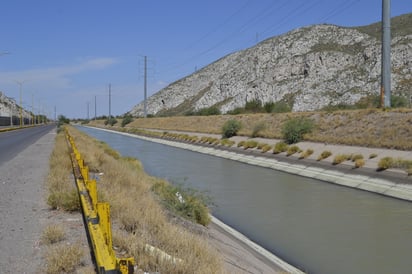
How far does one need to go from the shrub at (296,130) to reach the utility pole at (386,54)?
6.44 meters

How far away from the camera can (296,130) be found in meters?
37.6

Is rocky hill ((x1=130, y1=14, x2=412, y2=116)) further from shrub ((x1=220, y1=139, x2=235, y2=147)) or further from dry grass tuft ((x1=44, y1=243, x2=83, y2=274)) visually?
dry grass tuft ((x1=44, y1=243, x2=83, y2=274))

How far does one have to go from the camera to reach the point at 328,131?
36.9 metres

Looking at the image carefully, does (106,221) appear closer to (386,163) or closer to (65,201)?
(65,201)

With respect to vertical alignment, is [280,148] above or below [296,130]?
below

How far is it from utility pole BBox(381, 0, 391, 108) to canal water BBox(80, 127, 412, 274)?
1147 cm

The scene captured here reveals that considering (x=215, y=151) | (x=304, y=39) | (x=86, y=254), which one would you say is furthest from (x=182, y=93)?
(x=86, y=254)

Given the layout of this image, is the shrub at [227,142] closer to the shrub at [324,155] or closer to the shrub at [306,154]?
the shrub at [306,154]

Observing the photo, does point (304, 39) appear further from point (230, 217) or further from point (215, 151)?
point (230, 217)

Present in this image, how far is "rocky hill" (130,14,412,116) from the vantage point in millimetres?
81062

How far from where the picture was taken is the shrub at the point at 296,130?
37.4m

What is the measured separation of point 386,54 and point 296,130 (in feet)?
30.5

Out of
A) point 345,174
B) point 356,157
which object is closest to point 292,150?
point 356,157

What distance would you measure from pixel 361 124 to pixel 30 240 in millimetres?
29648
